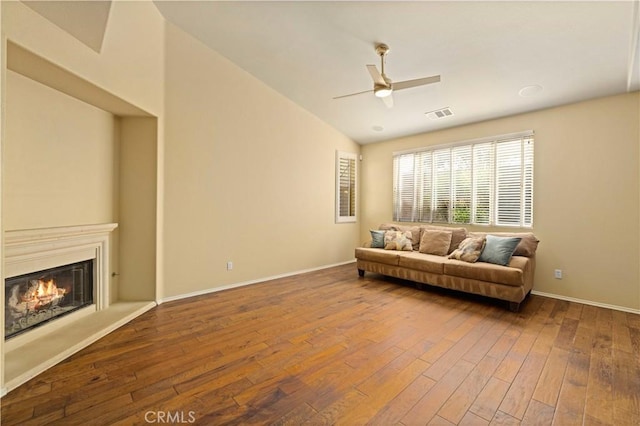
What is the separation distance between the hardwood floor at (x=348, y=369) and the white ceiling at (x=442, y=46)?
2818 mm

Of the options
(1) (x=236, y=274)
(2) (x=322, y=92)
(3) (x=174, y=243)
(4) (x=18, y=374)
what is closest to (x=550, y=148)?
(2) (x=322, y=92)

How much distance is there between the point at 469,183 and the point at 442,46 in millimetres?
2467

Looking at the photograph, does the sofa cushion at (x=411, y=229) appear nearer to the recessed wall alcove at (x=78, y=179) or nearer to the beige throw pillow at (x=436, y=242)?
the beige throw pillow at (x=436, y=242)

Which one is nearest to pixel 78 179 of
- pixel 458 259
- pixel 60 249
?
pixel 60 249

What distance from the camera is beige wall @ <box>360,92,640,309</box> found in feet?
10.6

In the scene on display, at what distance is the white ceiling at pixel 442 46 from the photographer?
2447 millimetres

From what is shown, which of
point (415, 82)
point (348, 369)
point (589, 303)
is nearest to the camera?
point (348, 369)

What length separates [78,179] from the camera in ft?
9.05

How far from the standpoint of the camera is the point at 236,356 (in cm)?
222

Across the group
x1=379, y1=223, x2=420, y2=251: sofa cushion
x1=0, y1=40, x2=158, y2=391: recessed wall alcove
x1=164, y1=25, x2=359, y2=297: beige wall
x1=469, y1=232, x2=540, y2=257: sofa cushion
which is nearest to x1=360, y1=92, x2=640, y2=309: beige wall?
x1=469, y1=232, x2=540, y2=257: sofa cushion

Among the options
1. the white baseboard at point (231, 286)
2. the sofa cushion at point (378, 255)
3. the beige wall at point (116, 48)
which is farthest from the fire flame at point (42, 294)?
the sofa cushion at point (378, 255)

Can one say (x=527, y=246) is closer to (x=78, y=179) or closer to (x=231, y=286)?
(x=231, y=286)

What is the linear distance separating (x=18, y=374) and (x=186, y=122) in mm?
2938

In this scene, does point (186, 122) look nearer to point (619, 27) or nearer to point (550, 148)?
point (619, 27)
